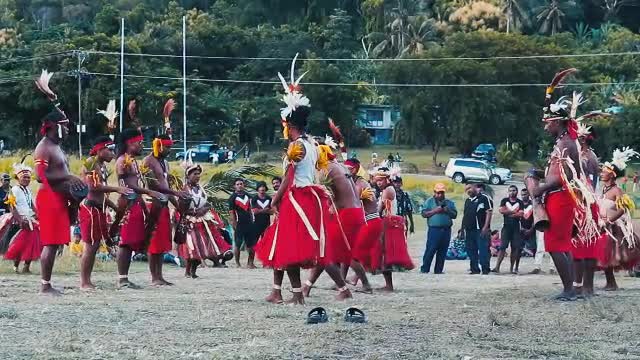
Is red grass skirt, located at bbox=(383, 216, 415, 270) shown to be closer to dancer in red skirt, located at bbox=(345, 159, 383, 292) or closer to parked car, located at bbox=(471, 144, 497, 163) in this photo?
dancer in red skirt, located at bbox=(345, 159, 383, 292)

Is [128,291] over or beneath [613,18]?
beneath

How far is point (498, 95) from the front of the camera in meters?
63.1

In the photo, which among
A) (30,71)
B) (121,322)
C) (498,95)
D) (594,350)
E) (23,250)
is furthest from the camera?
(30,71)

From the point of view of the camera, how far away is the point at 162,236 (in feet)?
47.8

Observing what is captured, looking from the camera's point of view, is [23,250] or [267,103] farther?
[267,103]

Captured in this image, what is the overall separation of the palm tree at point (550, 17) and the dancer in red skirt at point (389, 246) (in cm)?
7297

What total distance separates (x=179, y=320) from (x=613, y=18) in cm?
8483

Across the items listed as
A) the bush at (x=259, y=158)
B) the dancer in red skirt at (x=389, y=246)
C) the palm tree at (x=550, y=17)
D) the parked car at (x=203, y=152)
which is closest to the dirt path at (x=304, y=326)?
the dancer in red skirt at (x=389, y=246)

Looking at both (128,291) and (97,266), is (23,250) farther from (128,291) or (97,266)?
(128,291)

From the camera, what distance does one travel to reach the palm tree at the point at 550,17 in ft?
283

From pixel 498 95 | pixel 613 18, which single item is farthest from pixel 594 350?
pixel 613 18

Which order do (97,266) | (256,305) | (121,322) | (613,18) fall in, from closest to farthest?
(121,322), (256,305), (97,266), (613,18)

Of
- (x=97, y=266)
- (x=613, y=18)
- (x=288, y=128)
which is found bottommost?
(x=97, y=266)

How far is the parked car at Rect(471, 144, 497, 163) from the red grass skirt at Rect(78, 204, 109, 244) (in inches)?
1931
